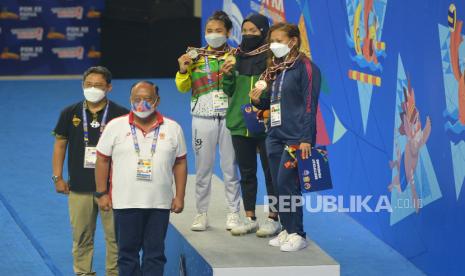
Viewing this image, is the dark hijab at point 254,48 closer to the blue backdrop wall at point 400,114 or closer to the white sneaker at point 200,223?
the white sneaker at point 200,223

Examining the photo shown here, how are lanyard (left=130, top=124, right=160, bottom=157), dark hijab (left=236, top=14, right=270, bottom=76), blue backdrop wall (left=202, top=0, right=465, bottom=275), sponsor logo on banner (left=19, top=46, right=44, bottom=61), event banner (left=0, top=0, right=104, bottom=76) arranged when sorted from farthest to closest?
sponsor logo on banner (left=19, top=46, right=44, bottom=61) → event banner (left=0, top=0, right=104, bottom=76) → blue backdrop wall (left=202, top=0, right=465, bottom=275) → dark hijab (left=236, top=14, right=270, bottom=76) → lanyard (left=130, top=124, right=160, bottom=157)

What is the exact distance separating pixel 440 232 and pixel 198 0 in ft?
46.7

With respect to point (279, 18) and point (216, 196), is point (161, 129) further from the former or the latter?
point (279, 18)

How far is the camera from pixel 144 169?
6.72 metres

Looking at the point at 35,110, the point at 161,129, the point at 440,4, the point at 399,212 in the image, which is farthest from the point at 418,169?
the point at 35,110

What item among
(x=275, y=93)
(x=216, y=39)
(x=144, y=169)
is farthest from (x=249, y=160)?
(x=144, y=169)

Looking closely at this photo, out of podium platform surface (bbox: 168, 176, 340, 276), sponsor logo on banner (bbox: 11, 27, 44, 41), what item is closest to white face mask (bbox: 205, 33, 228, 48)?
podium platform surface (bbox: 168, 176, 340, 276)

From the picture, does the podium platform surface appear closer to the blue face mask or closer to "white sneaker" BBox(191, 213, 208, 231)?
"white sneaker" BBox(191, 213, 208, 231)

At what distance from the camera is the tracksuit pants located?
7.14 metres

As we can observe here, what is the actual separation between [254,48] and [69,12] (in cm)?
1444

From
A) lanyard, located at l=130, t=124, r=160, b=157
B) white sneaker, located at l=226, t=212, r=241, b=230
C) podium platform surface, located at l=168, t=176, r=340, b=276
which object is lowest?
podium platform surface, located at l=168, t=176, r=340, b=276

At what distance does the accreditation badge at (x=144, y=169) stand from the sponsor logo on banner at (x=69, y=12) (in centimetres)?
1513

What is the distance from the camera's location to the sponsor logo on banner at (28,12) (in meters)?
21.0

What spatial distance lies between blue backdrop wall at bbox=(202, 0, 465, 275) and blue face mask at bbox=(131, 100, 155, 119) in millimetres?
2528
